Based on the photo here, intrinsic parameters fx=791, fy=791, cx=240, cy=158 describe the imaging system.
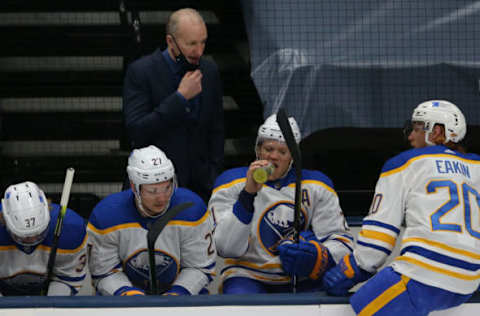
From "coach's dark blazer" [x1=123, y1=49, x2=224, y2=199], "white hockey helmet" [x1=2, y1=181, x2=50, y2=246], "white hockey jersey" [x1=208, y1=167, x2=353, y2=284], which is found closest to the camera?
"white hockey helmet" [x1=2, y1=181, x2=50, y2=246]

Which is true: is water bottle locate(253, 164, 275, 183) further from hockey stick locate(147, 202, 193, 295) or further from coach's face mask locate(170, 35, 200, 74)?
coach's face mask locate(170, 35, 200, 74)

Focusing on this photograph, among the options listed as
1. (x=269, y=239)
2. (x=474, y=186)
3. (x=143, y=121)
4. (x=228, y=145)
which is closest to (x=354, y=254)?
(x=474, y=186)

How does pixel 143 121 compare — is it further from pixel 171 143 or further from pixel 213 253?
pixel 213 253

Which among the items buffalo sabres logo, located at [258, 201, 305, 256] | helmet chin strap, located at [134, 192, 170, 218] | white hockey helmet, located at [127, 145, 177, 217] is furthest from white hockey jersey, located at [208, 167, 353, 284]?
white hockey helmet, located at [127, 145, 177, 217]

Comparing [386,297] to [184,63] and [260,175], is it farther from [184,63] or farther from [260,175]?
[184,63]

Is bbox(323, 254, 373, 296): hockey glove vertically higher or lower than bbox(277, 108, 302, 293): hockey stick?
lower

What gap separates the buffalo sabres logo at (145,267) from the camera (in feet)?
10.4

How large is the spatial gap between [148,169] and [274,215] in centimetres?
61

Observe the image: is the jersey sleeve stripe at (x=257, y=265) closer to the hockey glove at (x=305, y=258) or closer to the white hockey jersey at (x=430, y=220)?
the hockey glove at (x=305, y=258)

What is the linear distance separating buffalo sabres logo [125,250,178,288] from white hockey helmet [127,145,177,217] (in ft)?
0.80

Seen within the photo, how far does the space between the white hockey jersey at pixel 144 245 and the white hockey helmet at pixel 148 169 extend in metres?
0.13

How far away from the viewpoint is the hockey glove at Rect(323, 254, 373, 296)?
8.45 ft

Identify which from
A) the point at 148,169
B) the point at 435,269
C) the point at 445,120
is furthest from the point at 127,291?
the point at 445,120

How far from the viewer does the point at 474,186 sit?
8.52ft
